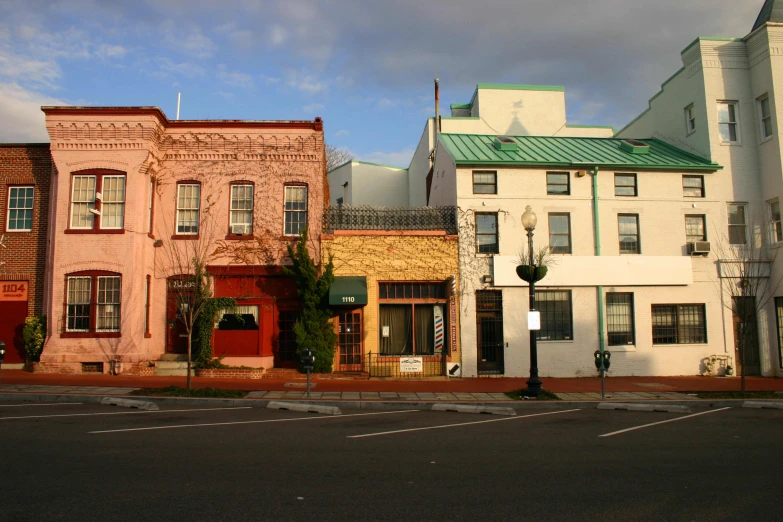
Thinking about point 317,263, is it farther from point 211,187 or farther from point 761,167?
point 761,167

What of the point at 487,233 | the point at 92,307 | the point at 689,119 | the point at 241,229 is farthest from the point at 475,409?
the point at 689,119

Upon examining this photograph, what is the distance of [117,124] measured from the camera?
63.2ft

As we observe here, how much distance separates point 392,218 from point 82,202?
10.0 metres

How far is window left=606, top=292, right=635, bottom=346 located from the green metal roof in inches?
186

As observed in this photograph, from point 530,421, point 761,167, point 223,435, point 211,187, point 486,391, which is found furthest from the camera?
point 761,167

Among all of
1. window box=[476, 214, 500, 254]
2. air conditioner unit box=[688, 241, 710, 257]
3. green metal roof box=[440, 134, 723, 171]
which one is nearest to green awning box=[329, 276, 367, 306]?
window box=[476, 214, 500, 254]

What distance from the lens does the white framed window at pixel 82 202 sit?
19172 millimetres

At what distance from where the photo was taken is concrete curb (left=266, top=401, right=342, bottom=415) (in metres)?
13.0

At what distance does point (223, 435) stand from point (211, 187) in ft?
40.4

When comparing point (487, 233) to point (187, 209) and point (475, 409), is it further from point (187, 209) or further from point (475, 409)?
point (187, 209)

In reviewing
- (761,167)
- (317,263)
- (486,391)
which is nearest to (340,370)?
(317,263)

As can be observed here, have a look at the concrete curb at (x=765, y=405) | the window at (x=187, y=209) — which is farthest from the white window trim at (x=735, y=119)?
the window at (x=187, y=209)

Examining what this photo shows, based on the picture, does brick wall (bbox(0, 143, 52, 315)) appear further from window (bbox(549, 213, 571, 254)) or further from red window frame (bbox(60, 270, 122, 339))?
window (bbox(549, 213, 571, 254))

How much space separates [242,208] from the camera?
67.5 feet
